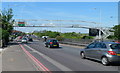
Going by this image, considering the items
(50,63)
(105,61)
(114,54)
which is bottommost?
(50,63)

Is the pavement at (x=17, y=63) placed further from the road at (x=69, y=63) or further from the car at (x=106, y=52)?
the car at (x=106, y=52)

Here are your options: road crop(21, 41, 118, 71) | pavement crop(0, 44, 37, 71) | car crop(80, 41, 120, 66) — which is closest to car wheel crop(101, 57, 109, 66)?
car crop(80, 41, 120, 66)

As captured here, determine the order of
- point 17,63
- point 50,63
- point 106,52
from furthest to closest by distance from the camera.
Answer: point 50,63, point 17,63, point 106,52

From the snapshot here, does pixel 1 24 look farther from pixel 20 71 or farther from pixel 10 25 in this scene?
pixel 20 71

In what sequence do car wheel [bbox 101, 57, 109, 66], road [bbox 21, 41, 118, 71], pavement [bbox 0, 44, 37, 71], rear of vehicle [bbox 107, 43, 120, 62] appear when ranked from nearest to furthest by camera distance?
pavement [bbox 0, 44, 37, 71]
road [bbox 21, 41, 118, 71]
rear of vehicle [bbox 107, 43, 120, 62]
car wheel [bbox 101, 57, 109, 66]

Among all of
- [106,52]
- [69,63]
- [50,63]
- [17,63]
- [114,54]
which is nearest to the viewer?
[114,54]

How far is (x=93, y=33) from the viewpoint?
75.6 metres

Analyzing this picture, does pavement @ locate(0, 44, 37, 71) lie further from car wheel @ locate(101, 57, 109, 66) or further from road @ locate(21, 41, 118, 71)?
car wheel @ locate(101, 57, 109, 66)

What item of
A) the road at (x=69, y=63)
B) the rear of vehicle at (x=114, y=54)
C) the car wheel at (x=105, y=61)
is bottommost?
the road at (x=69, y=63)

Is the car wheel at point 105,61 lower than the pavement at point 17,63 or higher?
higher

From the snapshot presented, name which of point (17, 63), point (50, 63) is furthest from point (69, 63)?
point (17, 63)

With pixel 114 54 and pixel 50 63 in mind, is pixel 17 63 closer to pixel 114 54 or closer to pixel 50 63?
pixel 50 63

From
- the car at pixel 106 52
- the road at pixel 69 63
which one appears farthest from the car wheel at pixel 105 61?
the road at pixel 69 63

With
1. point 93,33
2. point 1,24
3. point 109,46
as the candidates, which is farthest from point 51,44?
point 93,33
